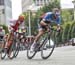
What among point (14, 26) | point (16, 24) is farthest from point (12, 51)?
point (16, 24)

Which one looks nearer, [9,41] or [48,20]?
[48,20]

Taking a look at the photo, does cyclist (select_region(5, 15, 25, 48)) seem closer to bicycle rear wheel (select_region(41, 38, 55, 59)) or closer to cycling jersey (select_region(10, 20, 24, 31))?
cycling jersey (select_region(10, 20, 24, 31))

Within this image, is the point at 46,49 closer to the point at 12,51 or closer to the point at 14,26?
the point at 14,26

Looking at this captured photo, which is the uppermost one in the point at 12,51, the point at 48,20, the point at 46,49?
the point at 48,20

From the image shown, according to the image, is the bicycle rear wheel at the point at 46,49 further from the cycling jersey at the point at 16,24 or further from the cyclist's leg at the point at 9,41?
the cyclist's leg at the point at 9,41

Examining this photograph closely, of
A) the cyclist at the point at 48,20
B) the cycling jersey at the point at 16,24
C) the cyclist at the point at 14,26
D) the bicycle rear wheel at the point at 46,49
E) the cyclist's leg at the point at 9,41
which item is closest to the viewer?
the cyclist at the point at 48,20

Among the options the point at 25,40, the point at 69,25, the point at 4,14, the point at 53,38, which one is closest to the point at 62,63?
the point at 53,38

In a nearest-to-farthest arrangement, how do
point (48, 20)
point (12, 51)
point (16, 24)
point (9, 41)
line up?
1. point (48, 20)
2. point (16, 24)
3. point (9, 41)
4. point (12, 51)

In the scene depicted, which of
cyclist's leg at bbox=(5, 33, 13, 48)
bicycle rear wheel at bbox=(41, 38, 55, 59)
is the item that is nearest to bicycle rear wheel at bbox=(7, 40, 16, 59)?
cyclist's leg at bbox=(5, 33, 13, 48)

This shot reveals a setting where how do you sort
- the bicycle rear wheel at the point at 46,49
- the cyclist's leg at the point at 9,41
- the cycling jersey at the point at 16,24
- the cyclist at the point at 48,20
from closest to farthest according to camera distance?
the cyclist at the point at 48,20
the bicycle rear wheel at the point at 46,49
the cycling jersey at the point at 16,24
the cyclist's leg at the point at 9,41

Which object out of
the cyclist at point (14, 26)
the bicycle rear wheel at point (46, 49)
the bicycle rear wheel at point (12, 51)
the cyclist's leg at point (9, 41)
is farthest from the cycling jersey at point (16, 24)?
the bicycle rear wheel at point (46, 49)

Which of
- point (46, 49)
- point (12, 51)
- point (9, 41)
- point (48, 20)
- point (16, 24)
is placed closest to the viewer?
point (48, 20)

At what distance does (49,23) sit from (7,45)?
242 cm

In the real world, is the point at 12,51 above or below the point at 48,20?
below
